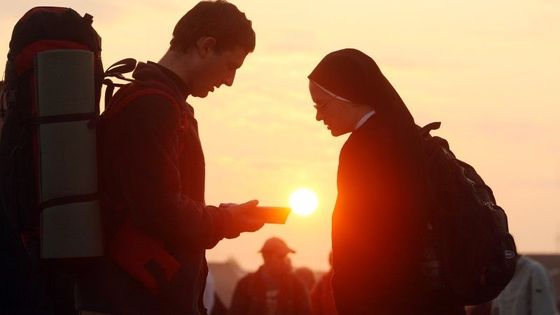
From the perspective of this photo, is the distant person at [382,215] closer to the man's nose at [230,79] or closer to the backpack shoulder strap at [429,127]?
the backpack shoulder strap at [429,127]

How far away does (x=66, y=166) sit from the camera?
5293 millimetres

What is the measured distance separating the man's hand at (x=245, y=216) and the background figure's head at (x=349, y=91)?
1.98ft

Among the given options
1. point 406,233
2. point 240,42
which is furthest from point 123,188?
point 406,233

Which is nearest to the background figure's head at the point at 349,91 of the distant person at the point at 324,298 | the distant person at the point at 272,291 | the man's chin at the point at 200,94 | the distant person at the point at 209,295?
the man's chin at the point at 200,94

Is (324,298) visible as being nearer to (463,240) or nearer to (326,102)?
(326,102)

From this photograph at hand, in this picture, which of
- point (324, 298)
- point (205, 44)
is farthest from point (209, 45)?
point (324, 298)

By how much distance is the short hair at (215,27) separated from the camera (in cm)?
561

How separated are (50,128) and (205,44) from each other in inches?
27.5

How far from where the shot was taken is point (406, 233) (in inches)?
223

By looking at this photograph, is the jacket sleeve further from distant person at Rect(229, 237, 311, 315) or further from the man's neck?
distant person at Rect(229, 237, 311, 315)

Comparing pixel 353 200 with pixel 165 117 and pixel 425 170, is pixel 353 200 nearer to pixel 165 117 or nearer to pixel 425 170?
pixel 425 170

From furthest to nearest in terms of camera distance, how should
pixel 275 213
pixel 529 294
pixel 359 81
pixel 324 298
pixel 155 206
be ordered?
pixel 324 298 → pixel 529 294 → pixel 359 81 → pixel 275 213 → pixel 155 206

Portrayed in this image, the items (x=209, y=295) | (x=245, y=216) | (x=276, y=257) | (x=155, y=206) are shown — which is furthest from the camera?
(x=276, y=257)

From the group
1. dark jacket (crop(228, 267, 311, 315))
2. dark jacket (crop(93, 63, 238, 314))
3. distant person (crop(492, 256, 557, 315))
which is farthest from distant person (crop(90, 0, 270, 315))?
dark jacket (crop(228, 267, 311, 315))
